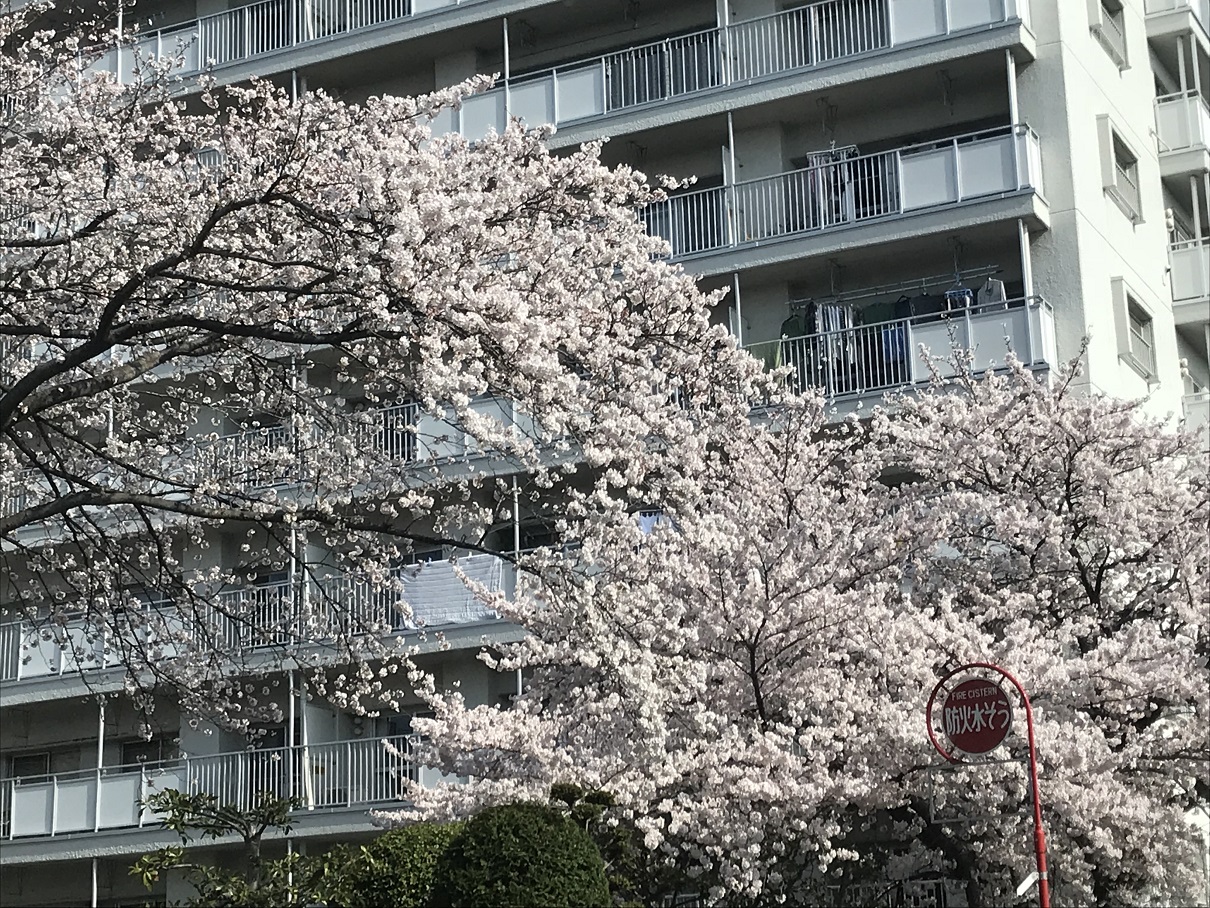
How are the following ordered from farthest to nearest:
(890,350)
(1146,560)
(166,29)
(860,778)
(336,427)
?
Result: (166,29)
(890,350)
(1146,560)
(860,778)
(336,427)

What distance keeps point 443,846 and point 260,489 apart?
194 inches

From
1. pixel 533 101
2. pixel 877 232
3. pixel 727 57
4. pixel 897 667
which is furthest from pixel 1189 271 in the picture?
pixel 897 667

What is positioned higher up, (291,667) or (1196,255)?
(1196,255)

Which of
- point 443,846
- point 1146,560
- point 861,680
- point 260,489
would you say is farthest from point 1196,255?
point 443,846

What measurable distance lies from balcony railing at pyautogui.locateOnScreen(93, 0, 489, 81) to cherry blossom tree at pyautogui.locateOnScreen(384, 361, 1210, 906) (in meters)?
14.0

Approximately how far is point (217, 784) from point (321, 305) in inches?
650

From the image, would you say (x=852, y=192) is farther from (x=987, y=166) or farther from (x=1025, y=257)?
(x=1025, y=257)

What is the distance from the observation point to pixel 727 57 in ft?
88.4

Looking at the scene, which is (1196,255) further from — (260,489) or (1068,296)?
(260,489)

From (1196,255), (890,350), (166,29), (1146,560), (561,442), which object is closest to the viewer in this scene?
(561,442)

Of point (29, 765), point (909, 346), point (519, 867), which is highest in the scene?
point (909, 346)

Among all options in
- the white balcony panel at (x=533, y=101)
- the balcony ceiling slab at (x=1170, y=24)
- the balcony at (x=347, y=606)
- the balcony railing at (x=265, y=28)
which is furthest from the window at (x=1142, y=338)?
the balcony railing at (x=265, y=28)

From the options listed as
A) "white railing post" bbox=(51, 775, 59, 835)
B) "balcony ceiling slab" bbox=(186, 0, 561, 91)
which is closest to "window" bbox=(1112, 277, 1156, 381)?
"balcony ceiling slab" bbox=(186, 0, 561, 91)

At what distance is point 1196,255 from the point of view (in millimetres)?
29781
